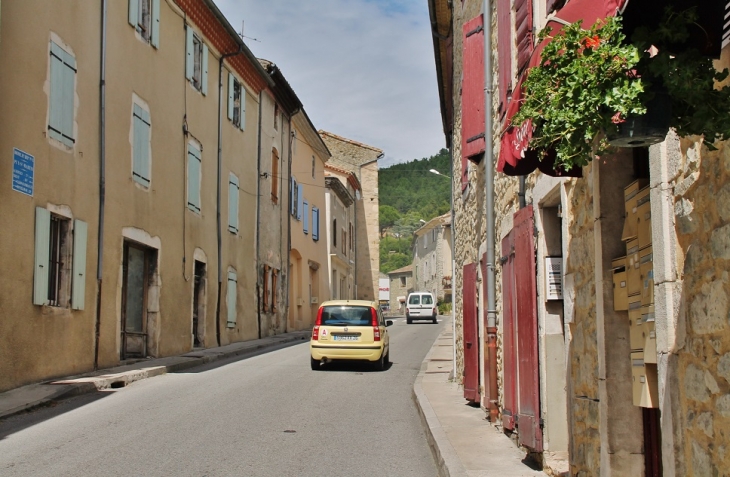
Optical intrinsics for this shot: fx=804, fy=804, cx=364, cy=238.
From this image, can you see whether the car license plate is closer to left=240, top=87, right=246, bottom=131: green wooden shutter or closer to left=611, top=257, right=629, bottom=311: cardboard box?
left=240, top=87, right=246, bottom=131: green wooden shutter

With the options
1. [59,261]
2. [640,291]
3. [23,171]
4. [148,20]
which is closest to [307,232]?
[148,20]

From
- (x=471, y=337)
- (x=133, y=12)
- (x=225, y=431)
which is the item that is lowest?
(x=225, y=431)

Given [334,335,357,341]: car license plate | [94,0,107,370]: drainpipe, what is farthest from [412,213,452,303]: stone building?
[94,0,107,370]: drainpipe

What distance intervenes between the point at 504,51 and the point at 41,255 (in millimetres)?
7789

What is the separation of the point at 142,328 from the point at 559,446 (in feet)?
41.1

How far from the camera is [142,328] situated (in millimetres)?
17422

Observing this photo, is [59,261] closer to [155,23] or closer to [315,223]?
[155,23]

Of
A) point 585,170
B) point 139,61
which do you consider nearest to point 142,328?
point 139,61

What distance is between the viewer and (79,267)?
13.7 meters

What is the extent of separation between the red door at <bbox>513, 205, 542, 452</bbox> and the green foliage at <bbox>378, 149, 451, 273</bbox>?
10268cm

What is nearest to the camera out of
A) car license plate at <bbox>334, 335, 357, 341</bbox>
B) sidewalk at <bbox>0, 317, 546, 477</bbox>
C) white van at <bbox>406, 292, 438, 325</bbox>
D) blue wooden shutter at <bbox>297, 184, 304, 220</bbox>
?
sidewalk at <bbox>0, 317, 546, 477</bbox>

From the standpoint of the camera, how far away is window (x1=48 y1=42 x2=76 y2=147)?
Result: 13.0m

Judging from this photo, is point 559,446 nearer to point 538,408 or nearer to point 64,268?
point 538,408

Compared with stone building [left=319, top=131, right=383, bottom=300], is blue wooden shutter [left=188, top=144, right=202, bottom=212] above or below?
below
